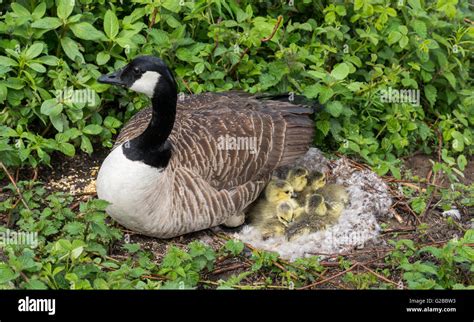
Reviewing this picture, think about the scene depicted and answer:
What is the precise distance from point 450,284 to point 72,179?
300 cm

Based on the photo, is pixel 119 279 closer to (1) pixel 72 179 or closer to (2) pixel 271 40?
(1) pixel 72 179

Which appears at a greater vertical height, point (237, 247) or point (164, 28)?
point (164, 28)

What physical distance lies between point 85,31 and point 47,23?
29 cm

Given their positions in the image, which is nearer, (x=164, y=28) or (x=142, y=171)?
(x=142, y=171)

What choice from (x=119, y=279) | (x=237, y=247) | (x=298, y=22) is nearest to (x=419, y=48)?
(x=298, y=22)

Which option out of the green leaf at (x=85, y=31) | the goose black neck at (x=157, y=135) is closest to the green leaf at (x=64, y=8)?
the green leaf at (x=85, y=31)

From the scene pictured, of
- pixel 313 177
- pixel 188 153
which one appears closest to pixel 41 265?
pixel 188 153

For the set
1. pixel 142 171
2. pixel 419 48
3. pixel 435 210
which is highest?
pixel 419 48

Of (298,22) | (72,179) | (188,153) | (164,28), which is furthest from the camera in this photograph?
(298,22)

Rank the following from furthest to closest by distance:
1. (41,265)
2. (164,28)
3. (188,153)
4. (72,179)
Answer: (164,28) < (72,179) < (188,153) < (41,265)

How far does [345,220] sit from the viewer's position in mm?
6520

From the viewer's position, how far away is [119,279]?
514 cm

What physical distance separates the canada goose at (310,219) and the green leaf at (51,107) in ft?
6.36

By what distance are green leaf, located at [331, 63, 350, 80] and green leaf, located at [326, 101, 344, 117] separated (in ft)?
0.81
